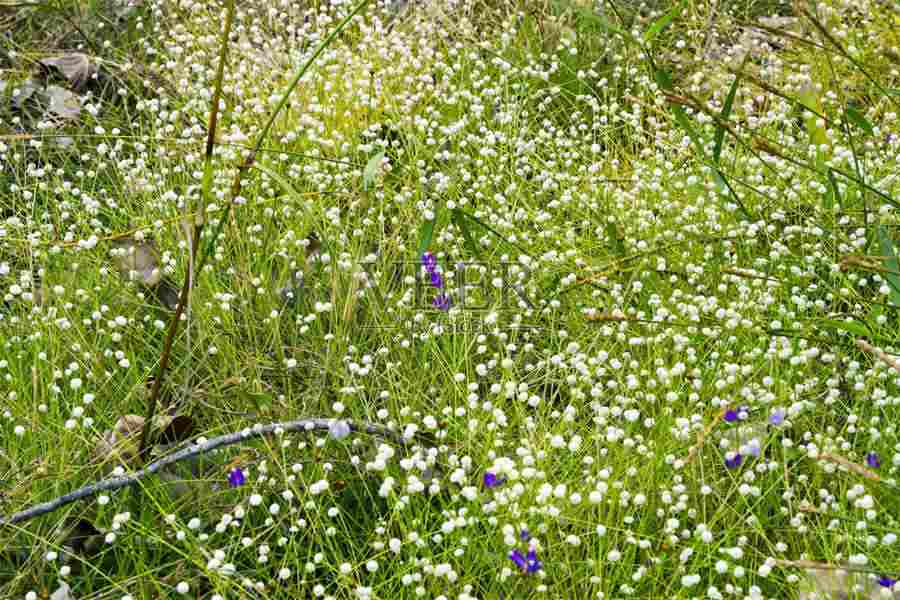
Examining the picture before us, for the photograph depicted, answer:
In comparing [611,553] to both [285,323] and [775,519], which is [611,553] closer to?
[775,519]

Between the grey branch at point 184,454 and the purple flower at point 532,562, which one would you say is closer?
the purple flower at point 532,562

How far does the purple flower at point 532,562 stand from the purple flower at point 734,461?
0.52 metres

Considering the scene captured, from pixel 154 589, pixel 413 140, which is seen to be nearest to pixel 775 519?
pixel 154 589

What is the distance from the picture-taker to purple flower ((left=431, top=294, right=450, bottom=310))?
3.19 m

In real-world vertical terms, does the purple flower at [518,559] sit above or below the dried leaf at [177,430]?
above

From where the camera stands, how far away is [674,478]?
8.06 ft

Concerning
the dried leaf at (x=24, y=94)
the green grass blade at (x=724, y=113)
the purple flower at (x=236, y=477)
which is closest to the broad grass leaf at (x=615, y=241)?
the green grass blade at (x=724, y=113)

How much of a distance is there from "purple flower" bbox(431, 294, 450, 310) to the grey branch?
2.02 feet

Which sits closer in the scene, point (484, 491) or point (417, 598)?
point (417, 598)

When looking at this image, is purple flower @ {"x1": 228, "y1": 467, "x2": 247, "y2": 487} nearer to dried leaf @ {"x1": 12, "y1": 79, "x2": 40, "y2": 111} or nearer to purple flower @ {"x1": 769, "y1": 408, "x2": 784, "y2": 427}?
purple flower @ {"x1": 769, "y1": 408, "x2": 784, "y2": 427}

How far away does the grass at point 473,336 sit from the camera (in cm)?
243

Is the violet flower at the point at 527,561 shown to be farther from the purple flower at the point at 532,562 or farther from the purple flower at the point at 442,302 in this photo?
the purple flower at the point at 442,302

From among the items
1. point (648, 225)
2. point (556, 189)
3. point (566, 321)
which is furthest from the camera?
point (556, 189)

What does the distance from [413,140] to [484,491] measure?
74.1 inches
